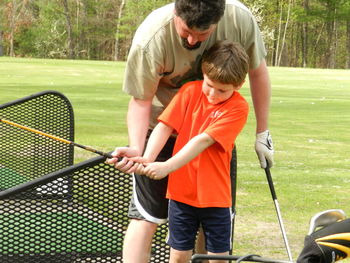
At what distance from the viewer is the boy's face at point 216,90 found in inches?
138

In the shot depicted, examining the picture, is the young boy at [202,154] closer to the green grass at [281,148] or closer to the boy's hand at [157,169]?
the boy's hand at [157,169]

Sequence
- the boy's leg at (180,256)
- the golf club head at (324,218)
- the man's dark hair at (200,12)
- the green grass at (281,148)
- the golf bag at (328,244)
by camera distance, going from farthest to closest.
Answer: the green grass at (281,148), the boy's leg at (180,256), the man's dark hair at (200,12), the golf club head at (324,218), the golf bag at (328,244)

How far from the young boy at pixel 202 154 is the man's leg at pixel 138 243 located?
14 centimetres

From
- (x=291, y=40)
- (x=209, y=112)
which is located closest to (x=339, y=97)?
(x=209, y=112)

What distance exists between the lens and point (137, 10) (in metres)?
65.2

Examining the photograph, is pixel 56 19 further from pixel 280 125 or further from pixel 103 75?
pixel 280 125

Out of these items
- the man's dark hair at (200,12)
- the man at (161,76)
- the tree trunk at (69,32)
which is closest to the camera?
the man's dark hair at (200,12)

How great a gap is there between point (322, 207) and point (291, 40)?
70.5 metres

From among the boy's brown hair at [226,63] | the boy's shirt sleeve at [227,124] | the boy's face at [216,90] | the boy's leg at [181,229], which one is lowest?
the boy's leg at [181,229]

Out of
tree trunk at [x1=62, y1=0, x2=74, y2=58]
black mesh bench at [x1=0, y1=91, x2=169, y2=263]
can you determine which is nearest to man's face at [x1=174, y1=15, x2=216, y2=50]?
black mesh bench at [x1=0, y1=91, x2=169, y2=263]

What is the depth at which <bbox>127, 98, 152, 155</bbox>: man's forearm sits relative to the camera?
12.2 ft

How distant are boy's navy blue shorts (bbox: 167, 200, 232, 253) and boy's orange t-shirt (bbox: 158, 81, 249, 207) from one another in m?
0.05

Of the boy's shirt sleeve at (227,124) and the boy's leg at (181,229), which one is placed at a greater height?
the boy's shirt sleeve at (227,124)

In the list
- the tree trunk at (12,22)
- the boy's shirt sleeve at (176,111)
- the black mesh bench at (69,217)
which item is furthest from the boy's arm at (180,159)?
the tree trunk at (12,22)
